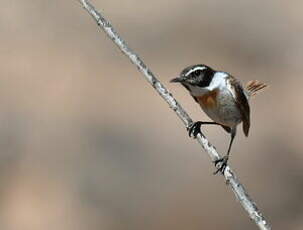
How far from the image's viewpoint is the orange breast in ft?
20.0

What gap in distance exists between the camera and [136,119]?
10773mm

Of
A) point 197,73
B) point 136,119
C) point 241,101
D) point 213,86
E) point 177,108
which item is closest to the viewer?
point 177,108

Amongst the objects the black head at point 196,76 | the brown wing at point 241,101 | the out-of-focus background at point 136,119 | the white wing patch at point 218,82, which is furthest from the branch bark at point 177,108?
the out-of-focus background at point 136,119

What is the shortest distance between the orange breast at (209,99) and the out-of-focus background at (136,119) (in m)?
3.35

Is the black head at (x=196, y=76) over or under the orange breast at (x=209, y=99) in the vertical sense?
over

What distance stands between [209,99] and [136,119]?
15.5 feet

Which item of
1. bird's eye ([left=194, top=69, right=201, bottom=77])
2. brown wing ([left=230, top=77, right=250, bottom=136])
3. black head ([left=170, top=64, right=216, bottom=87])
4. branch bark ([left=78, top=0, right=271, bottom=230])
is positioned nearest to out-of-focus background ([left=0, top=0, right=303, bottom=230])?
brown wing ([left=230, top=77, right=250, bottom=136])

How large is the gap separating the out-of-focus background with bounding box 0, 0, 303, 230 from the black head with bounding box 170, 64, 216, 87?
143 inches

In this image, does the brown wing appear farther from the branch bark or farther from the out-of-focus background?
the out-of-focus background

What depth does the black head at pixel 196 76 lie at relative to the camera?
5633 mm

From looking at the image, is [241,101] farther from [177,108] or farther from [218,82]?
[177,108]

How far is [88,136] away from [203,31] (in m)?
2.73

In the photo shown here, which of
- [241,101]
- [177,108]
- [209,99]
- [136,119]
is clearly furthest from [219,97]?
[136,119]

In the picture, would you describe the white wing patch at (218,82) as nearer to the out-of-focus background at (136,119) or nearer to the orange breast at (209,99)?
the orange breast at (209,99)
